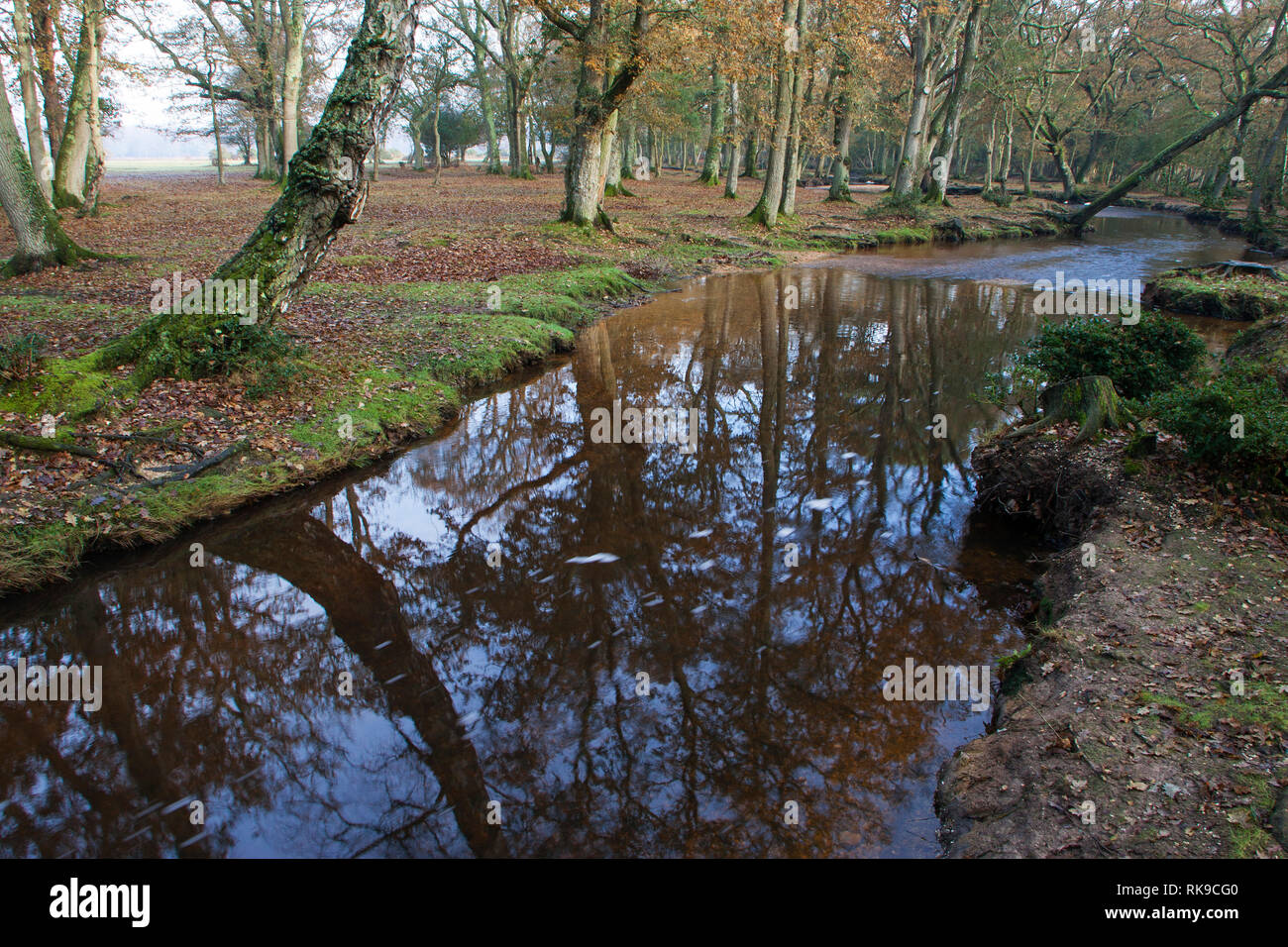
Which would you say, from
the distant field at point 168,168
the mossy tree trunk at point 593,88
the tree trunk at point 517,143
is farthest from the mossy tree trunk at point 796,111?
the distant field at point 168,168

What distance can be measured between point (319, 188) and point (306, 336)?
2.76 meters

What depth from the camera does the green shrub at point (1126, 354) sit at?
8.47 metres

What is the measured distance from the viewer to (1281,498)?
254 inches

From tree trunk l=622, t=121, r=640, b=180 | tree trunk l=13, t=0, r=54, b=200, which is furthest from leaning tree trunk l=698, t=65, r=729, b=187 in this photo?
tree trunk l=13, t=0, r=54, b=200

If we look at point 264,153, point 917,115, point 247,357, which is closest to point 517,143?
point 264,153

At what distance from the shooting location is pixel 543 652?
5887 mm

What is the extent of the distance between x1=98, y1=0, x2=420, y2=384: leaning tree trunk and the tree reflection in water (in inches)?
107

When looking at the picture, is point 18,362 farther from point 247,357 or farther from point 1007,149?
point 1007,149

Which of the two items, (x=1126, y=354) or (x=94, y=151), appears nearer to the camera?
(x=1126, y=354)

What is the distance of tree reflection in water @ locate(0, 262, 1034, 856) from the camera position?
14.5 feet

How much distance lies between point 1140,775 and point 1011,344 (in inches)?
475

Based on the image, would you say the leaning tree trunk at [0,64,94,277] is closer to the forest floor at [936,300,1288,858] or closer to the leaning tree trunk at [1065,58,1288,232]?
the forest floor at [936,300,1288,858]

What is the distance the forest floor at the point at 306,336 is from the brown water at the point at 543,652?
1.57 feet
